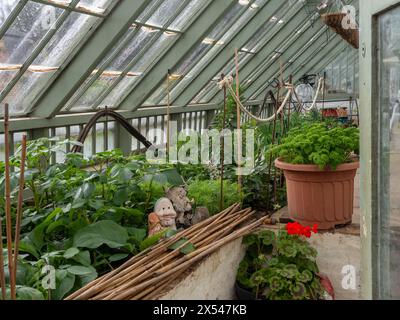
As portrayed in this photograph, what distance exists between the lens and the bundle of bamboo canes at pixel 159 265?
65.0 inches

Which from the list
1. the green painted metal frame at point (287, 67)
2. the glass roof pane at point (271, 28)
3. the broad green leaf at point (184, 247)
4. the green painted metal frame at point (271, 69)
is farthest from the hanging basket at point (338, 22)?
the green painted metal frame at point (287, 67)

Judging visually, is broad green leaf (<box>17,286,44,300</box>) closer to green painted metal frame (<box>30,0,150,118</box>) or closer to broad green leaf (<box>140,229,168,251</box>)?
broad green leaf (<box>140,229,168,251</box>)

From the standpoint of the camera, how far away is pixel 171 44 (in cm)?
611

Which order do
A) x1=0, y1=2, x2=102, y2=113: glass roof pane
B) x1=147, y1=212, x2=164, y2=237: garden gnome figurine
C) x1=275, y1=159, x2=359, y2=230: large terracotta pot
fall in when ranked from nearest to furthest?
x1=147, y1=212, x2=164, y2=237: garden gnome figurine < x1=275, y1=159, x2=359, y2=230: large terracotta pot < x1=0, y1=2, x2=102, y2=113: glass roof pane

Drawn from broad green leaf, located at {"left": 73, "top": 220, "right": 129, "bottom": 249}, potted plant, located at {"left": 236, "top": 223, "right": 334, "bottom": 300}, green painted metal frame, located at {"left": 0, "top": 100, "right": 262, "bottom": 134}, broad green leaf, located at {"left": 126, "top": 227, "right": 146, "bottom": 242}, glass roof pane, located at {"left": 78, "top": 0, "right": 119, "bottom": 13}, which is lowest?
potted plant, located at {"left": 236, "top": 223, "right": 334, "bottom": 300}

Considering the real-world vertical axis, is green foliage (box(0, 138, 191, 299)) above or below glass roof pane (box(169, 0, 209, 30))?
below

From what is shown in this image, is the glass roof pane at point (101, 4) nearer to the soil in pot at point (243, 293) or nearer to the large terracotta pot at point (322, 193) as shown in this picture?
the large terracotta pot at point (322, 193)

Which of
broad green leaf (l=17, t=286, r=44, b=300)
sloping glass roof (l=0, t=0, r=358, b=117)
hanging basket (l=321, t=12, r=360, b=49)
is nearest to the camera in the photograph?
broad green leaf (l=17, t=286, r=44, b=300)

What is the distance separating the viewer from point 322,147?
2.59m

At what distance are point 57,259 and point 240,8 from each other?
18.0 feet

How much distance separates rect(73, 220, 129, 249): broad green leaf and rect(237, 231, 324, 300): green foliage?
2.46ft

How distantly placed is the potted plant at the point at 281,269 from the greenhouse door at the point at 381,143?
1.08 m

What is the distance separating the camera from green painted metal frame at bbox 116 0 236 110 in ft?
19.1

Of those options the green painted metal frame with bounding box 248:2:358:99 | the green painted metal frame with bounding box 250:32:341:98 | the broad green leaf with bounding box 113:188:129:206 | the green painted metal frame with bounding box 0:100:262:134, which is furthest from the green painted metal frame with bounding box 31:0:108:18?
the green painted metal frame with bounding box 250:32:341:98
